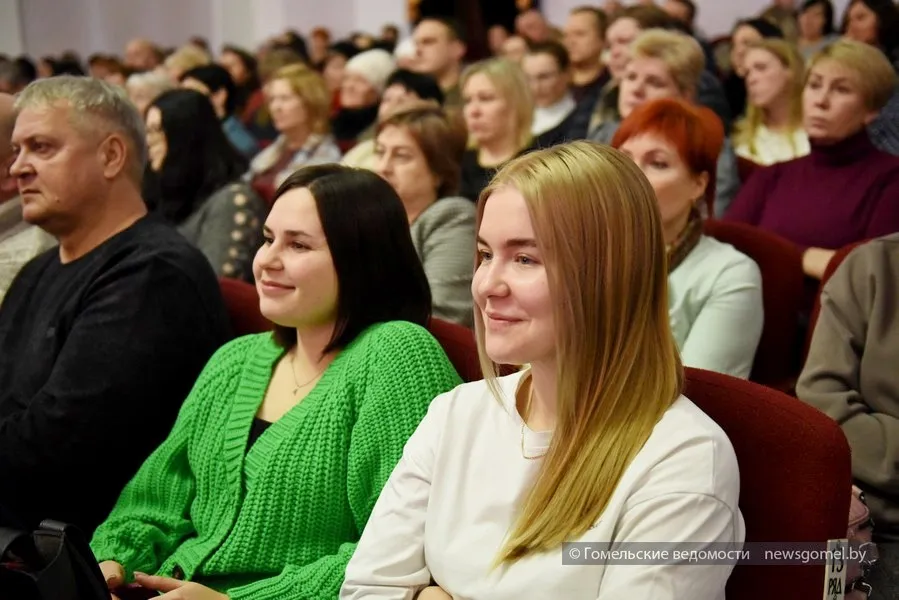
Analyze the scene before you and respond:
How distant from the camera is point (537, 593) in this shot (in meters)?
1.32

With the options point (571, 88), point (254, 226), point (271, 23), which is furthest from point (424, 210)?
point (271, 23)

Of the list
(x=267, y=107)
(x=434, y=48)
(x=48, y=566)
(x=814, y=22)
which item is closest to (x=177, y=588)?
(x=48, y=566)

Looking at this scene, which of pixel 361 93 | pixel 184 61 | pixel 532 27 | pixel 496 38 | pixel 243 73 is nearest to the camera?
pixel 361 93

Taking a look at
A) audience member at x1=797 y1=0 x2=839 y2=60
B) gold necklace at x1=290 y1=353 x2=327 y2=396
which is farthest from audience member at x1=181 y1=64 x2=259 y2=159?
Result: gold necklace at x1=290 y1=353 x2=327 y2=396

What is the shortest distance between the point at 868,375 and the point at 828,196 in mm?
1527

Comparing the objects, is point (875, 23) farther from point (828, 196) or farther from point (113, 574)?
point (113, 574)

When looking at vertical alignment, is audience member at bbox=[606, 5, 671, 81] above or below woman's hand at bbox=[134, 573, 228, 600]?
above

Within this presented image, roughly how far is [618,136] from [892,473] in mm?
1080

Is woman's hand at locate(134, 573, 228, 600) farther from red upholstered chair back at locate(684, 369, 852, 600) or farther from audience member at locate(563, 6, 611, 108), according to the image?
audience member at locate(563, 6, 611, 108)

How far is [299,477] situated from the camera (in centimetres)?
179

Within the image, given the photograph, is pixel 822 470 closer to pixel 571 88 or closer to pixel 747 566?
pixel 747 566

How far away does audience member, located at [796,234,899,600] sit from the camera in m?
1.81

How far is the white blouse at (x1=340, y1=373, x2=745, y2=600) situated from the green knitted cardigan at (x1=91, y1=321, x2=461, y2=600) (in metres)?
0.19

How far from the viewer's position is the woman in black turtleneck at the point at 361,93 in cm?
603
